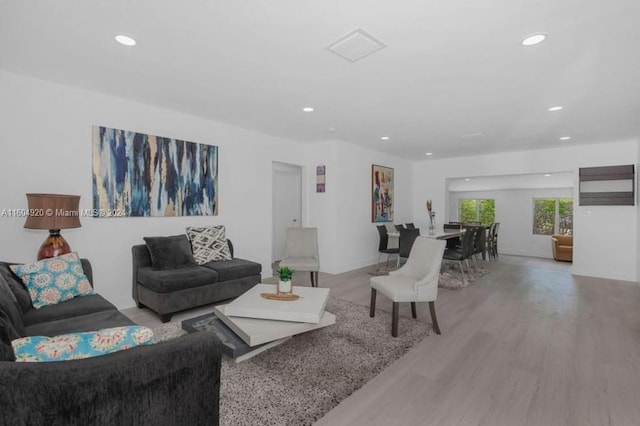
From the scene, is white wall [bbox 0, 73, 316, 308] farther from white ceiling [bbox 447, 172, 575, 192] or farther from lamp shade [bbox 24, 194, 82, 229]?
white ceiling [bbox 447, 172, 575, 192]

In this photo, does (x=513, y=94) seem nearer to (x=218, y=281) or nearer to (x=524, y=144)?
(x=524, y=144)

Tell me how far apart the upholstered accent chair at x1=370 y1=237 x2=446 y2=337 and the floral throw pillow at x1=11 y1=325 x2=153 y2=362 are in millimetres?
2357

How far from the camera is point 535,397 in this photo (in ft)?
6.89

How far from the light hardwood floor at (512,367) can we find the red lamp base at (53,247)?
1042 mm

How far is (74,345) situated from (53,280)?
2.01 metres

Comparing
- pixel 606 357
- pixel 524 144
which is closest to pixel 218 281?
pixel 606 357

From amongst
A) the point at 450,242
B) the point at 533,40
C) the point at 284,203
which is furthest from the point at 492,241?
the point at 533,40

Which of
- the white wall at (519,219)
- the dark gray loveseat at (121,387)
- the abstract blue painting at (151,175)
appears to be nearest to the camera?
the dark gray loveseat at (121,387)

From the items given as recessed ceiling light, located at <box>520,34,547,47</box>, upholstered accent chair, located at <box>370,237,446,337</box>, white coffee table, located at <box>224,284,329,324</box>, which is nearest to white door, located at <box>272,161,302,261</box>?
upholstered accent chair, located at <box>370,237,446,337</box>

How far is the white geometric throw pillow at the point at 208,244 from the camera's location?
406 centimetres

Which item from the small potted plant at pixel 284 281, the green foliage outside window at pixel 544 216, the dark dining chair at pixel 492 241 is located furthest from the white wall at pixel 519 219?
the small potted plant at pixel 284 281

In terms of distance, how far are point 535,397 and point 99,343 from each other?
2577 millimetres

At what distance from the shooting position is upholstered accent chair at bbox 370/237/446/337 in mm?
2996

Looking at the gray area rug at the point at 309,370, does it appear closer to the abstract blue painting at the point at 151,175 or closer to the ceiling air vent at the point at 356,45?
the abstract blue painting at the point at 151,175
